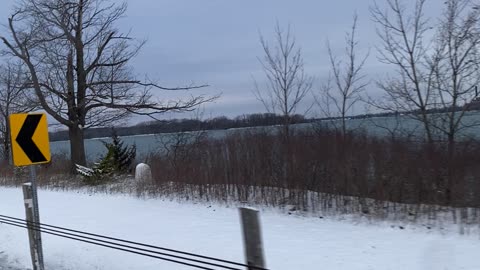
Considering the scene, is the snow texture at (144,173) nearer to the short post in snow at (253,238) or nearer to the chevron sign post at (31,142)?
the chevron sign post at (31,142)

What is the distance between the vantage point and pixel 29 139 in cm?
812

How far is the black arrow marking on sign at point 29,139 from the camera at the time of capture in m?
8.06

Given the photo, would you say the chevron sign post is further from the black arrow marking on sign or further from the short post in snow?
the short post in snow

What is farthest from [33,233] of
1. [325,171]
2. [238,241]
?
[325,171]

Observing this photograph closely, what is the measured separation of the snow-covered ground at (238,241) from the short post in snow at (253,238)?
287 cm

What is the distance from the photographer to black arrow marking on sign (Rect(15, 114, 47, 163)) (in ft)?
26.5

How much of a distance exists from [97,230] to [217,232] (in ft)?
9.47

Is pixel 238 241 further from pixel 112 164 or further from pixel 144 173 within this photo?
pixel 112 164

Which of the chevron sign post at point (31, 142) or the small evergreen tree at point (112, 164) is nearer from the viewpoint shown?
the chevron sign post at point (31, 142)

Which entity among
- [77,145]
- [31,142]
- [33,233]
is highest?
[31,142]

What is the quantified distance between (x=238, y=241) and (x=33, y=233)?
353cm

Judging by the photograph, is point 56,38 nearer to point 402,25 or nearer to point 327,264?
point 402,25

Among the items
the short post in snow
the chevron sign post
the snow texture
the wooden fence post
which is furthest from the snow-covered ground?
the snow texture

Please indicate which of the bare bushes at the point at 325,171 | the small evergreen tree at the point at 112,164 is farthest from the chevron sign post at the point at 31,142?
the small evergreen tree at the point at 112,164
